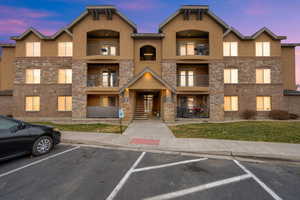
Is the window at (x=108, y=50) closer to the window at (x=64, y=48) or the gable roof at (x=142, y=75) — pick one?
the window at (x=64, y=48)

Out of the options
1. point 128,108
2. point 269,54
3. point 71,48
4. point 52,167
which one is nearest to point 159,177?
point 52,167

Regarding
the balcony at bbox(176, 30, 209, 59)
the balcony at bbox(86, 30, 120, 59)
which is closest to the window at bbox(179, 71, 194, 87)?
the balcony at bbox(176, 30, 209, 59)

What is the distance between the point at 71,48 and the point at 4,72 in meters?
11.1

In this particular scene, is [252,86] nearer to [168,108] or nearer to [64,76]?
[168,108]

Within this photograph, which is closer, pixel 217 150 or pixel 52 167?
pixel 52 167

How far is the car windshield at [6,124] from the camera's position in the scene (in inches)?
196

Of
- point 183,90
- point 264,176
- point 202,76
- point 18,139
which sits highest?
point 202,76

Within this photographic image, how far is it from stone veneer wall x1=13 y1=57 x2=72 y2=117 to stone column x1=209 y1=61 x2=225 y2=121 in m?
17.2

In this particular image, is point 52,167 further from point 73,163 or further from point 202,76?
point 202,76

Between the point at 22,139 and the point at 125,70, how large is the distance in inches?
493

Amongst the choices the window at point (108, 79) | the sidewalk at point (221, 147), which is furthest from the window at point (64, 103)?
the sidewalk at point (221, 147)

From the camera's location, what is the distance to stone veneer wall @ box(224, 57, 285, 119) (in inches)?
695

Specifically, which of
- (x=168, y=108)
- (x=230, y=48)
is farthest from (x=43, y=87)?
(x=230, y=48)

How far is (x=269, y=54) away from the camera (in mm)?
18016
